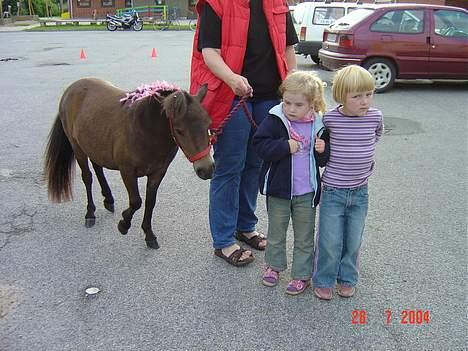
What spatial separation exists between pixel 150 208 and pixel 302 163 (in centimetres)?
136

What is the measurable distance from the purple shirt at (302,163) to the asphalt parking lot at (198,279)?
0.72 meters

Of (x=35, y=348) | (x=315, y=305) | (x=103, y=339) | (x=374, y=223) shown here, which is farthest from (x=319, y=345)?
(x=374, y=223)

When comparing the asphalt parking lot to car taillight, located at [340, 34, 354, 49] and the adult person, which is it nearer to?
the adult person

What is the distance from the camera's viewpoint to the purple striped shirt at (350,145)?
2.81 m

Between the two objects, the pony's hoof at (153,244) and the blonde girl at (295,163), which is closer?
the blonde girl at (295,163)

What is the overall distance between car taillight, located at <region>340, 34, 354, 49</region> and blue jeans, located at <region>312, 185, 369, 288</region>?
25.7 feet

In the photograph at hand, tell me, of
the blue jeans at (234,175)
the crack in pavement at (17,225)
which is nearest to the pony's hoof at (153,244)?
the blue jeans at (234,175)

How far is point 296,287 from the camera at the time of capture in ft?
10.3

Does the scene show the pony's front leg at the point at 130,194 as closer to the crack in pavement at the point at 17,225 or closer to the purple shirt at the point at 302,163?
the crack in pavement at the point at 17,225

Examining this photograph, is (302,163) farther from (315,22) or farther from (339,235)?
(315,22)

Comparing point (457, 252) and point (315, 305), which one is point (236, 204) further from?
point (457, 252)

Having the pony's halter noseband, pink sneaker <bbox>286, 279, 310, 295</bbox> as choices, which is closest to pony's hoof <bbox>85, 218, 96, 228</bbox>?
the pony's halter noseband

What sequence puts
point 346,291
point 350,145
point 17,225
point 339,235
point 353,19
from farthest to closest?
point 353,19 → point 17,225 → point 346,291 → point 339,235 → point 350,145

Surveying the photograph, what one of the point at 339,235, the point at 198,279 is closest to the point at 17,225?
the point at 198,279
